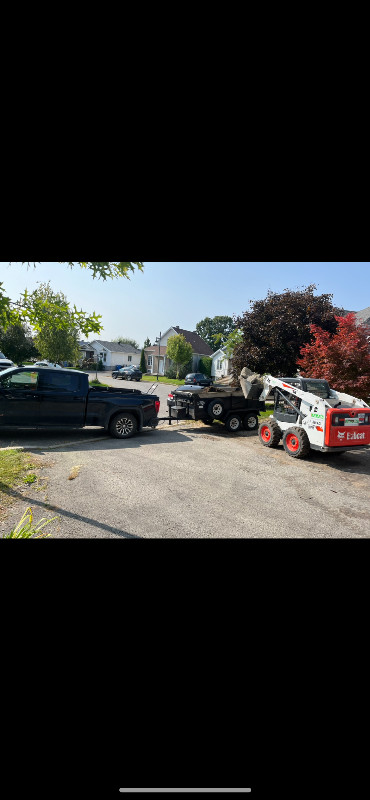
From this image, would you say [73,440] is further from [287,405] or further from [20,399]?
[287,405]

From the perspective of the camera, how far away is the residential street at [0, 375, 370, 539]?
385cm

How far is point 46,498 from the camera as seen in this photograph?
4355mm

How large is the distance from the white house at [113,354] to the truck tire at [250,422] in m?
32.1

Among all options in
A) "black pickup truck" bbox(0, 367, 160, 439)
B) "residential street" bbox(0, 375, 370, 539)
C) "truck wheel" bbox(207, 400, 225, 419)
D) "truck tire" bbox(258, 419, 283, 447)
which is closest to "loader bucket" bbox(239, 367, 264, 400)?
"truck wheel" bbox(207, 400, 225, 419)

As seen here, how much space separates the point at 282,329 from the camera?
39.2 ft

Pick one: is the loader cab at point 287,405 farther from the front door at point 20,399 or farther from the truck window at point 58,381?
the front door at point 20,399

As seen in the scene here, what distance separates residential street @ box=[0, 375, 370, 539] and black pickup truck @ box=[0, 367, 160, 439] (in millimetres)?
380

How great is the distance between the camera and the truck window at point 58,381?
7352 mm

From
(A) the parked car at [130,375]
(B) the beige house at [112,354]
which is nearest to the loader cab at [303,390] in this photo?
(A) the parked car at [130,375]

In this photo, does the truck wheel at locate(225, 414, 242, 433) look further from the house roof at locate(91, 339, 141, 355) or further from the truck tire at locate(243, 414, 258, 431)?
the house roof at locate(91, 339, 141, 355)
